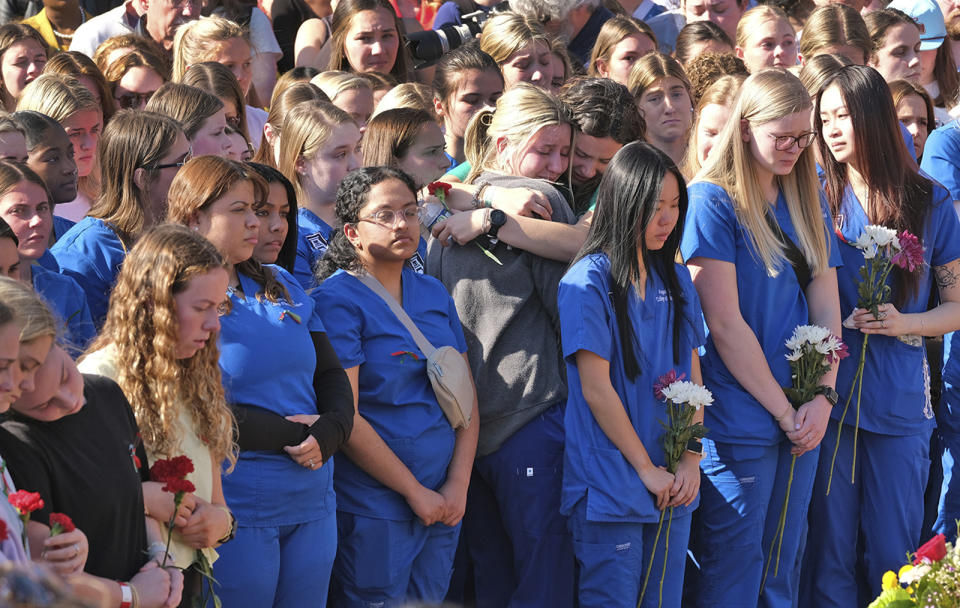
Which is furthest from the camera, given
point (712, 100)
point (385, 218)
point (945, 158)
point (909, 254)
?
point (945, 158)

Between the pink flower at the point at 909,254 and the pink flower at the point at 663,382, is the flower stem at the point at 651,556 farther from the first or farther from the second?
the pink flower at the point at 909,254

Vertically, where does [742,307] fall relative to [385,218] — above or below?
below

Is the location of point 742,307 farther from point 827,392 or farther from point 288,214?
point 288,214

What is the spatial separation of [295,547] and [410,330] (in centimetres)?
88

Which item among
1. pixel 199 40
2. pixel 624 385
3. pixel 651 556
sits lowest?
pixel 651 556

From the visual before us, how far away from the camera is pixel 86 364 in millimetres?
3160

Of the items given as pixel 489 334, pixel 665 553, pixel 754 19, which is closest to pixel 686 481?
pixel 665 553

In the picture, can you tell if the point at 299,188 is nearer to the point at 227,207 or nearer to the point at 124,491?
the point at 227,207

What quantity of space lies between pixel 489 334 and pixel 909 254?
1.71 meters

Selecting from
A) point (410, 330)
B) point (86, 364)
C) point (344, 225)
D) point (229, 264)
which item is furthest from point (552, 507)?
point (86, 364)

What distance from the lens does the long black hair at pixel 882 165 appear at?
16.0 feet

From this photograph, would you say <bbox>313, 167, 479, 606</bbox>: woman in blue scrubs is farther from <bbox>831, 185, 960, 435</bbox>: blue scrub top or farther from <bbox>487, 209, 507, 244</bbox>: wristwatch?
<bbox>831, 185, 960, 435</bbox>: blue scrub top

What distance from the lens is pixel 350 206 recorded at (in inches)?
165

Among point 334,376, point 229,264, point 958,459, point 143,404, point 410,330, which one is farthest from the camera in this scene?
point 958,459
